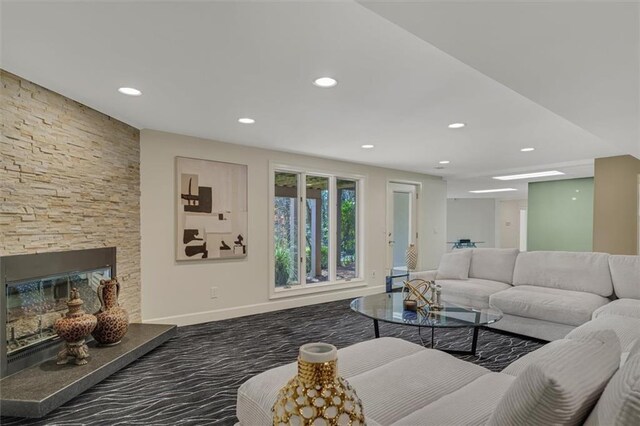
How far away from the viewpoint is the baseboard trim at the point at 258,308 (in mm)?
4078

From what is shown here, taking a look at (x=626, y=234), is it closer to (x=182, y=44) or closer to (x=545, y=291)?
(x=545, y=291)

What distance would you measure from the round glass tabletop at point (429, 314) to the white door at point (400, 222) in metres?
3.10

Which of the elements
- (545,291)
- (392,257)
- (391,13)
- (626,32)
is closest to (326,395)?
(391,13)

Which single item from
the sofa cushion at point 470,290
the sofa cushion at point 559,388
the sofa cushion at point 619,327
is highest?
the sofa cushion at point 559,388

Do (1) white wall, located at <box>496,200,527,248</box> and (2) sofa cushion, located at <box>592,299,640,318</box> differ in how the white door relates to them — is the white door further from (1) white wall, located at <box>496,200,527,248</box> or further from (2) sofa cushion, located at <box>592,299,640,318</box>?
(1) white wall, located at <box>496,200,527,248</box>

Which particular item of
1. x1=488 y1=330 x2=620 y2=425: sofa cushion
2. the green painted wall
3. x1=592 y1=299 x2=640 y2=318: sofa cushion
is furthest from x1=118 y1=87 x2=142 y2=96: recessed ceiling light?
the green painted wall

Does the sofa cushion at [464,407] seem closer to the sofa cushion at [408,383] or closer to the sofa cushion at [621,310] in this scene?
the sofa cushion at [408,383]

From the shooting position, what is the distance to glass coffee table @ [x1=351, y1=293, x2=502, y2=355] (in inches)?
107

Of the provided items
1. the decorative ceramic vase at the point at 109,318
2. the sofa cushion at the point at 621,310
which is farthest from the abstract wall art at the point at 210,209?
the sofa cushion at the point at 621,310

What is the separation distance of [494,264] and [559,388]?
407 cm

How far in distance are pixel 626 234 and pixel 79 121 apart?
6.94m

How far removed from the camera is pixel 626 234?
5027 mm

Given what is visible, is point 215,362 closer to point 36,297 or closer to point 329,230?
point 36,297

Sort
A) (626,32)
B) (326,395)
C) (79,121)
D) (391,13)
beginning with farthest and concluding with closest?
(79,121), (626,32), (391,13), (326,395)
